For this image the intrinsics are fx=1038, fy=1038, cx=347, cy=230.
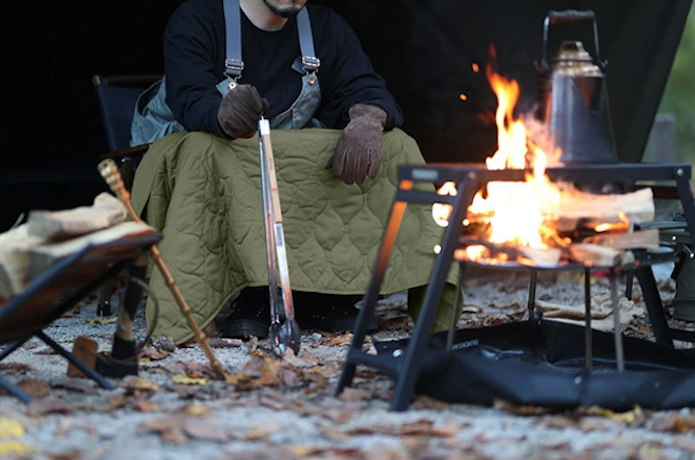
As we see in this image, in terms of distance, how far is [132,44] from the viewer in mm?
6250

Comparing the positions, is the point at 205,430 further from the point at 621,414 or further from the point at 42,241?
the point at 621,414

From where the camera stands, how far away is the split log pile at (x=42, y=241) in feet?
8.83

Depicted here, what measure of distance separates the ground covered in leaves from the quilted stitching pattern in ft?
1.49

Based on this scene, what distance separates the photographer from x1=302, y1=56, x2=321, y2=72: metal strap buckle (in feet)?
14.0

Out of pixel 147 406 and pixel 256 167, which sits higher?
pixel 256 167

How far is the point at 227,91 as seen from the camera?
13.1 ft

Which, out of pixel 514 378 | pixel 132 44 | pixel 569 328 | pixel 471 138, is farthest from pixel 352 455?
pixel 132 44

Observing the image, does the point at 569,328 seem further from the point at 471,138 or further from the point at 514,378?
the point at 471,138

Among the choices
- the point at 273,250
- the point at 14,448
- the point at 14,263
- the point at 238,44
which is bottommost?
the point at 14,448

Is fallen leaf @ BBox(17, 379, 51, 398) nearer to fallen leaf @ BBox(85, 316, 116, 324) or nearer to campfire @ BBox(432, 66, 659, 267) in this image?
campfire @ BBox(432, 66, 659, 267)

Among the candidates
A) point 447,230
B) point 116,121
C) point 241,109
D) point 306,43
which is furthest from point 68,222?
point 116,121

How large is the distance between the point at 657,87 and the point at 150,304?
3138 millimetres

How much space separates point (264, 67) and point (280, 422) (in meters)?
2.00

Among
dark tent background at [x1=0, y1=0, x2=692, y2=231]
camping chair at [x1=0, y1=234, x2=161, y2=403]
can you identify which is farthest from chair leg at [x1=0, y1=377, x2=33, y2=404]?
dark tent background at [x1=0, y1=0, x2=692, y2=231]
